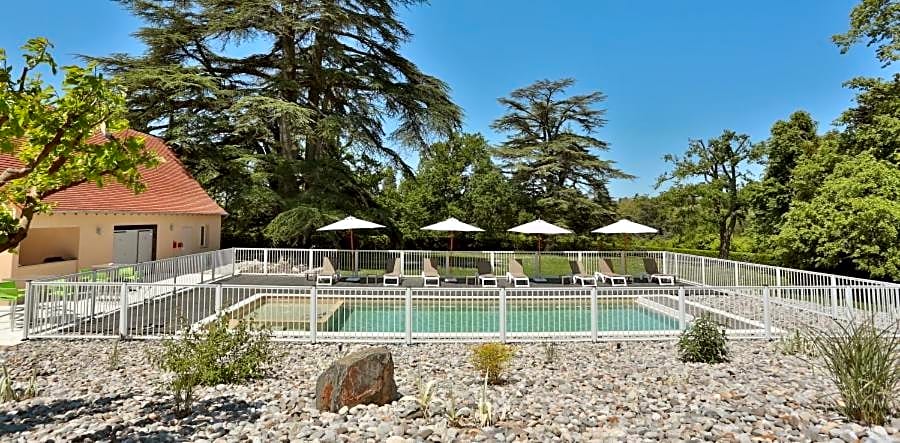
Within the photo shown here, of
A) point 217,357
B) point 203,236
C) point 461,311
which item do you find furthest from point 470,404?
point 203,236

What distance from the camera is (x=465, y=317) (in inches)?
396

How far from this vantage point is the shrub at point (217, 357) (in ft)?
19.4

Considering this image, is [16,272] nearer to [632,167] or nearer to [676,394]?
[676,394]

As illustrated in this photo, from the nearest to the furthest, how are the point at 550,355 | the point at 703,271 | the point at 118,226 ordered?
the point at 550,355 < the point at 703,271 < the point at 118,226

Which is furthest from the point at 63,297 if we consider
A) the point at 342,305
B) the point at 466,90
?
the point at 466,90

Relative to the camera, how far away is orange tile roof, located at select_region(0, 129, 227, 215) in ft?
44.8

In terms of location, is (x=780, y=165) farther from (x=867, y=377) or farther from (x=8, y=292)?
(x=8, y=292)

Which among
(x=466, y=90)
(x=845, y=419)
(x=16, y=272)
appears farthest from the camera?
(x=466, y=90)

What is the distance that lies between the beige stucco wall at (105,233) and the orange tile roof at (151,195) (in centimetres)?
37

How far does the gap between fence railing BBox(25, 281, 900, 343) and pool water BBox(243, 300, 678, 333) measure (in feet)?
0.08

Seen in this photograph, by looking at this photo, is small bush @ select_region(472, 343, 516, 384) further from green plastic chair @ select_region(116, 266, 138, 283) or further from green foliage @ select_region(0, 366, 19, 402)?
green plastic chair @ select_region(116, 266, 138, 283)

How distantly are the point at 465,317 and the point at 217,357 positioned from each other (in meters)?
5.07

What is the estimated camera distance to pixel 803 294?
9758mm

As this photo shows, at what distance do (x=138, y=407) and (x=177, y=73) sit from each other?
20.0 metres
